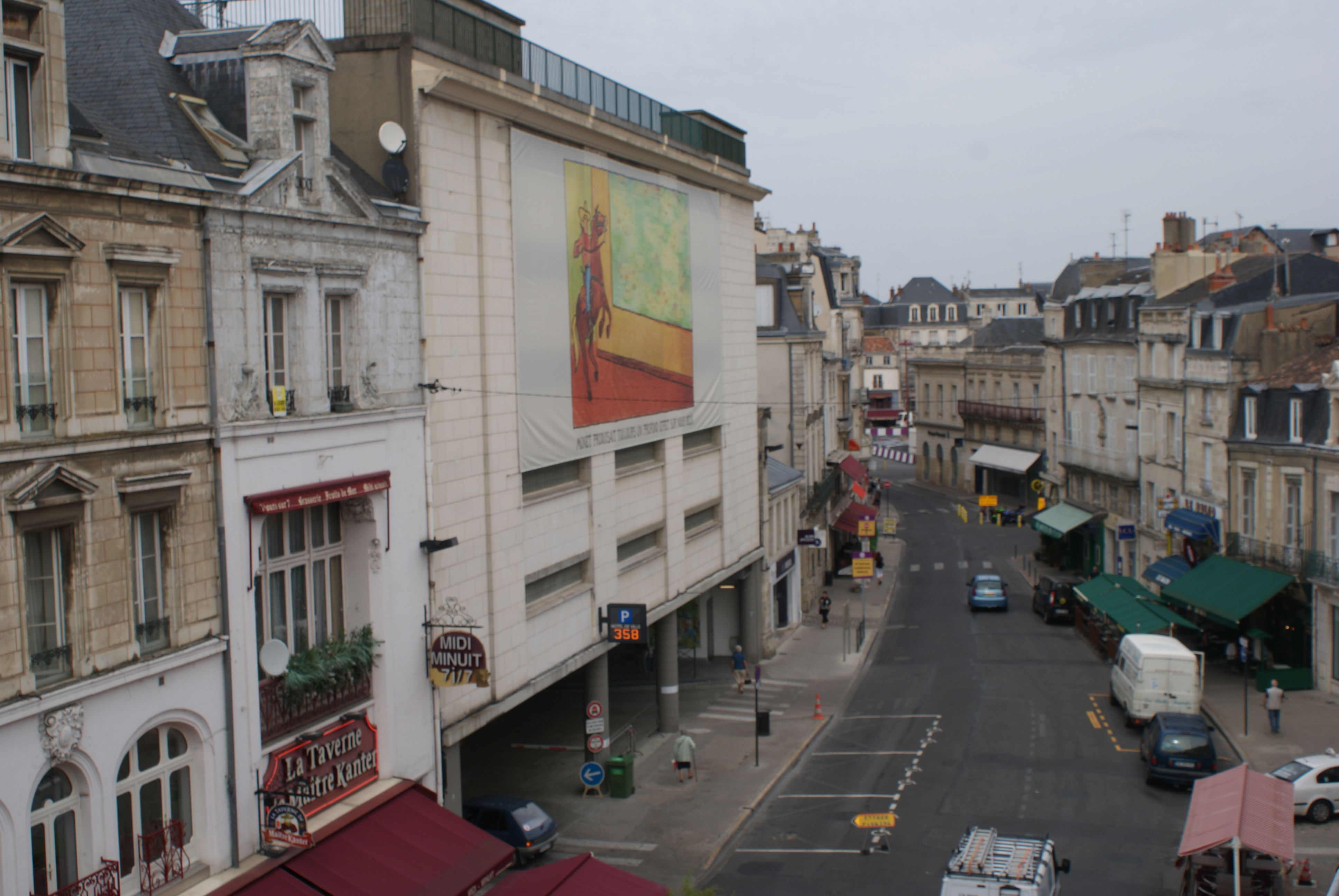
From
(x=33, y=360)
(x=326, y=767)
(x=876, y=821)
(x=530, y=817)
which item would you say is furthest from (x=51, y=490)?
(x=876, y=821)

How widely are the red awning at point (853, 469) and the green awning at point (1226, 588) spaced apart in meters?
23.9

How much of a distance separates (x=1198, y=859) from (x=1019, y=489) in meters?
73.2

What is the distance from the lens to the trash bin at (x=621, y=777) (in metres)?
29.6

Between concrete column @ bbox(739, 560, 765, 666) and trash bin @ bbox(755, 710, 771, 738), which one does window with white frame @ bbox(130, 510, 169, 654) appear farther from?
concrete column @ bbox(739, 560, 765, 666)

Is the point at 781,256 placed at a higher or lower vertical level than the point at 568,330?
higher

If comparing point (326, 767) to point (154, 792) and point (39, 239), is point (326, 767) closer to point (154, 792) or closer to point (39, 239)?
point (154, 792)

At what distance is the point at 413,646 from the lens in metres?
21.7

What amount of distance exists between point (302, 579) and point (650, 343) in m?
15.2

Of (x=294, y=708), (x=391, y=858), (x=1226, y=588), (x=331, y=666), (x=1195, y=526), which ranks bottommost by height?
(x=391, y=858)

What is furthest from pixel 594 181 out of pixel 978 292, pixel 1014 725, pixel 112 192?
pixel 978 292

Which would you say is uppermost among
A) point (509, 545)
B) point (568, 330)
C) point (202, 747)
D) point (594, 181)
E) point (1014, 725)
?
point (594, 181)

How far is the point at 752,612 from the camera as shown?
43562 millimetres

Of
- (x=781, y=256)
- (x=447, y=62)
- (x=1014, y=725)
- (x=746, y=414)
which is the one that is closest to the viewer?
(x=447, y=62)

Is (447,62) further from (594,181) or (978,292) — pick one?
(978,292)
